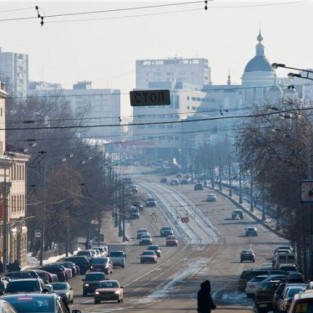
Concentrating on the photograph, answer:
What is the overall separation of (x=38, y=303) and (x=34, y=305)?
0.07m

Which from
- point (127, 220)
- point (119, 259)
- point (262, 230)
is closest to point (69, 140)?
point (127, 220)

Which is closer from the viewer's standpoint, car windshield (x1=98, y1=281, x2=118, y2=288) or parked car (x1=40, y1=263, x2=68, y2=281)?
car windshield (x1=98, y1=281, x2=118, y2=288)

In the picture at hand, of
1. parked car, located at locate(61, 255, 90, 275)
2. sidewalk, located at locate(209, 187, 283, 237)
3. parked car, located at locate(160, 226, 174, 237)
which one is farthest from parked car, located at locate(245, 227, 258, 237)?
parked car, located at locate(61, 255, 90, 275)

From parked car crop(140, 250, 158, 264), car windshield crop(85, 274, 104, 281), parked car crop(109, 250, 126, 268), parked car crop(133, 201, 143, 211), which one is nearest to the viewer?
car windshield crop(85, 274, 104, 281)

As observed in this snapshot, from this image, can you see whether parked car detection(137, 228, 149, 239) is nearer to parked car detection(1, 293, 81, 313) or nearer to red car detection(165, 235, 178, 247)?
red car detection(165, 235, 178, 247)

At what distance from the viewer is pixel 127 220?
149 meters

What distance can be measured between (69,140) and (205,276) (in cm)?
6995

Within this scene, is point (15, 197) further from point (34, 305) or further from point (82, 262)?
point (34, 305)

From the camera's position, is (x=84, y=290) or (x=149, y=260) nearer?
(x=84, y=290)

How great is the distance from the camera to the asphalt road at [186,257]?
5888 cm

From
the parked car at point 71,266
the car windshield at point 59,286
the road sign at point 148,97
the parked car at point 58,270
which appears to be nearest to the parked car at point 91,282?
the parked car at point 58,270

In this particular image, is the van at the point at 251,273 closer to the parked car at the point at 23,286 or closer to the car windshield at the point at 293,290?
the parked car at the point at 23,286

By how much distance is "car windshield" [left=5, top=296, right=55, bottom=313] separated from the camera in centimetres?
2512

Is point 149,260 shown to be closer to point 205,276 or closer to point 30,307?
point 205,276
